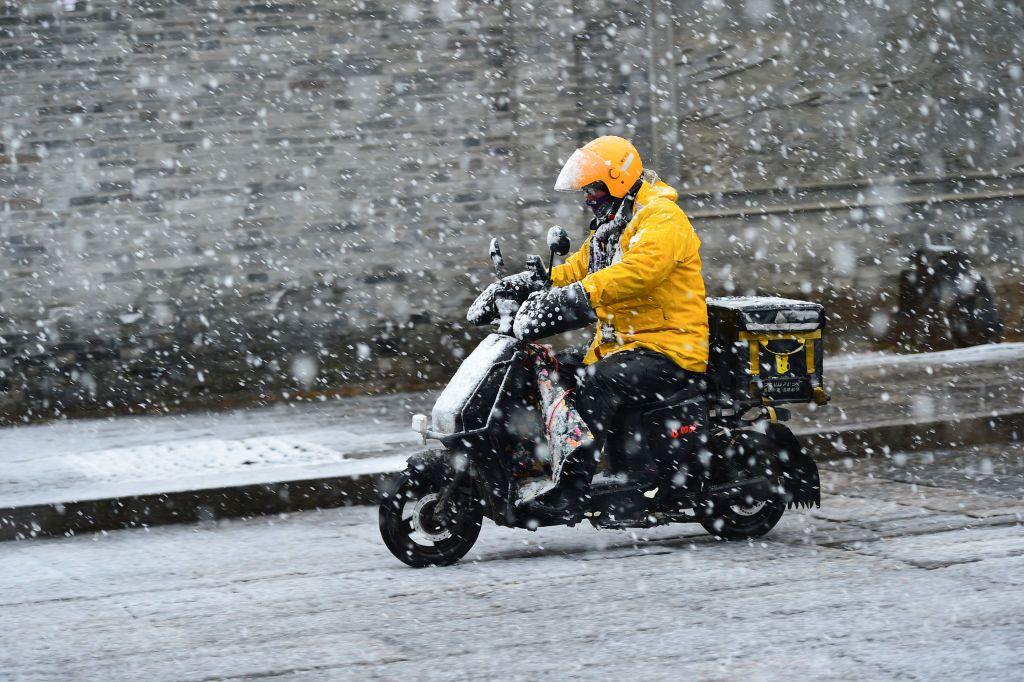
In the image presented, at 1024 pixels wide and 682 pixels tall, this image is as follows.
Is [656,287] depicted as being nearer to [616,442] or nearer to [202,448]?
[616,442]

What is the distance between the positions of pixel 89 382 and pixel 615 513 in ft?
26.3

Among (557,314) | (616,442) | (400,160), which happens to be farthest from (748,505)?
(400,160)

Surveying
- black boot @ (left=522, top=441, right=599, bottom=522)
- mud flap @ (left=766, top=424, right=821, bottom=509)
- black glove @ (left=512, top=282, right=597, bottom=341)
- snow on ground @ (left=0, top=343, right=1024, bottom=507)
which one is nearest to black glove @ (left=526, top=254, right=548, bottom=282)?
black glove @ (left=512, top=282, right=597, bottom=341)

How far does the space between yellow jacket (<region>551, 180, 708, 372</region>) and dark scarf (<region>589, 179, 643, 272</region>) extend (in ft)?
0.13

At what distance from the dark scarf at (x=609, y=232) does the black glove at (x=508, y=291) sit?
366 millimetres

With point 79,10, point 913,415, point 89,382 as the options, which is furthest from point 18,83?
point 913,415

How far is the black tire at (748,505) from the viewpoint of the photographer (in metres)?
6.34

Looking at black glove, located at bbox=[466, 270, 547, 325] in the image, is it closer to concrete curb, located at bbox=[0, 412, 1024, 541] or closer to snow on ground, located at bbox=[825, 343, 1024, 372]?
concrete curb, located at bbox=[0, 412, 1024, 541]

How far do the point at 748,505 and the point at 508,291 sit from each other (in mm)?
1462

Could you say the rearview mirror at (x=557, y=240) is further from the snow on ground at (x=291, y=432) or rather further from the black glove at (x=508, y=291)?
the snow on ground at (x=291, y=432)

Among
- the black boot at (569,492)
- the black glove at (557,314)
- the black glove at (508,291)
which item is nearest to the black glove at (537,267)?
the black glove at (508,291)

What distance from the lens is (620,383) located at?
6.04 metres

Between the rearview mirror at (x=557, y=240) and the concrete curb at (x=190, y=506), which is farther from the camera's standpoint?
the concrete curb at (x=190, y=506)

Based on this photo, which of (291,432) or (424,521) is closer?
(424,521)
